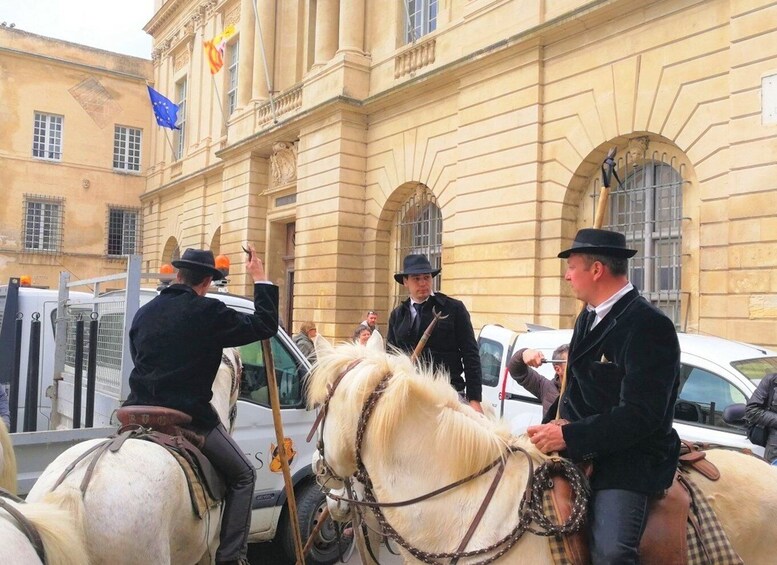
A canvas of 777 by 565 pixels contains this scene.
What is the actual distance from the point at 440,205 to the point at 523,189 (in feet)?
9.29

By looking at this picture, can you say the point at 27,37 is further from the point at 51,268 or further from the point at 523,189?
the point at 523,189

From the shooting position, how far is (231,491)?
3.93m

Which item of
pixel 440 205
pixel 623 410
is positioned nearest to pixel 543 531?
pixel 623 410

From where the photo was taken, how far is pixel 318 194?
18219 millimetres

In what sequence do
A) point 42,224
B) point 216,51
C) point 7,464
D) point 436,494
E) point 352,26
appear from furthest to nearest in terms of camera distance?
point 42,224
point 216,51
point 352,26
point 7,464
point 436,494

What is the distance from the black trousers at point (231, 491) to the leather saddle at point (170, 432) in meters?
0.10

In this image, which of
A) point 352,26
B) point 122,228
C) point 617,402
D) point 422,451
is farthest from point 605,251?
point 122,228

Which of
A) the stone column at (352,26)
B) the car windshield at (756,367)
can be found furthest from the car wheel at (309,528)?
the stone column at (352,26)

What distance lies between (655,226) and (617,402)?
365 inches

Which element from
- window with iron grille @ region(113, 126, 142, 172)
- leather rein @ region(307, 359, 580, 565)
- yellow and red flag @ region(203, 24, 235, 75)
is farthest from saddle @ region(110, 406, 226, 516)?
window with iron grille @ region(113, 126, 142, 172)

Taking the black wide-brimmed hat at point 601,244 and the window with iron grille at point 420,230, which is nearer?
the black wide-brimmed hat at point 601,244

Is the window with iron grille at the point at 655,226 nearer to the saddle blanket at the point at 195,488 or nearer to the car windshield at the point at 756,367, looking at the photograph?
the car windshield at the point at 756,367

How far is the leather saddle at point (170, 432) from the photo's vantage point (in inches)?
141

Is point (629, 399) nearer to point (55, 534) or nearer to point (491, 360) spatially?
point (55, 534)
